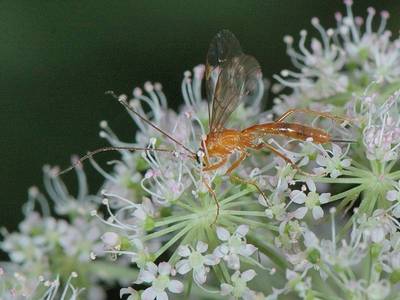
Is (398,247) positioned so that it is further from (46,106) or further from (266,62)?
(46,106)

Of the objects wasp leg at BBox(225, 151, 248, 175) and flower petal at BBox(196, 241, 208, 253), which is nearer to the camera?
flower petal at BBox(196, 241, 208, 253)

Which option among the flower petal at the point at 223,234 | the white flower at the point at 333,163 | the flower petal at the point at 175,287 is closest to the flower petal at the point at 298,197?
the white flower at the point at 333,163

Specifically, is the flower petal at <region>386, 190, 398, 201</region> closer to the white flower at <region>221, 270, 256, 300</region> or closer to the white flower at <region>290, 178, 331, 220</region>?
the white flower at <region>290, 178, 331, 220</region>

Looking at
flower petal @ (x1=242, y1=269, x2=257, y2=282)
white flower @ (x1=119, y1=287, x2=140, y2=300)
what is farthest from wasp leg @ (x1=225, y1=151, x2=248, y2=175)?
white flower @ (x1=119, y1=287, x2=140, y2=300)

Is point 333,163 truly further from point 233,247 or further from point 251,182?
point 233,247

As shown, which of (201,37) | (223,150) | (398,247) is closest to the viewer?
(398,247)

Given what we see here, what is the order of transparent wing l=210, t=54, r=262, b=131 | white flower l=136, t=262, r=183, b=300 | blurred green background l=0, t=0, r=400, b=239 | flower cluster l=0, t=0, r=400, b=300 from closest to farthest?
flower cluster l=0, t=0, r=400, b=300 < white flower l=136, t=262, r=183, b=300 < transparent wing l=210, t=54, r=262, b=131 < blurred green background l=0, t=0, r=400, b=239

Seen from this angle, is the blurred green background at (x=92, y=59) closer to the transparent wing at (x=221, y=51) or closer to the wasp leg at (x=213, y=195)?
the transparent wing at (x=221, y=51)

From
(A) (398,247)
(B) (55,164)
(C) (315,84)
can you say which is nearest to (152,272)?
(A) (398,247)
